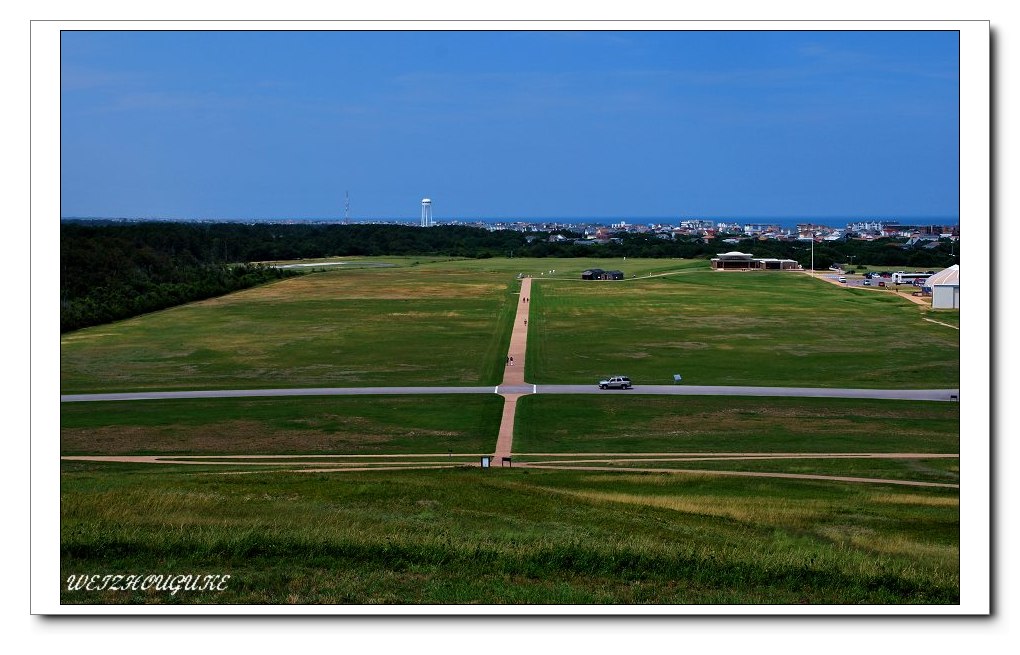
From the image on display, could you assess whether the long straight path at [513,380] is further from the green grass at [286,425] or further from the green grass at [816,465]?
the green grass at [816,465]

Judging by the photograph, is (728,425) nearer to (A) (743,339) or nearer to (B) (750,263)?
(A) (743,339)

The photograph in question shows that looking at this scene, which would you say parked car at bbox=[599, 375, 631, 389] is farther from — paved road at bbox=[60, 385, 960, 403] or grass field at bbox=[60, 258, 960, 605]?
grass field at bbox=[60, 258, 960, 605]

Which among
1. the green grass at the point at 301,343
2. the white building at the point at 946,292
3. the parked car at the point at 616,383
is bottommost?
the parked car at the point at 616,383

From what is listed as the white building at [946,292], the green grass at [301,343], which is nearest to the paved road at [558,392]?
the green grass at [301,343]

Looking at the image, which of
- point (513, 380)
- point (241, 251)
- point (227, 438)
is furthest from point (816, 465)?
point (241, 251)

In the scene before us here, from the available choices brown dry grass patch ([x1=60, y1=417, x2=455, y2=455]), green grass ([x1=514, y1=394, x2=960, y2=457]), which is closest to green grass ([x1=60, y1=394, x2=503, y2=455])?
brown dry grass patch ([x1=60, y1=417, x2=455, y2=455])
